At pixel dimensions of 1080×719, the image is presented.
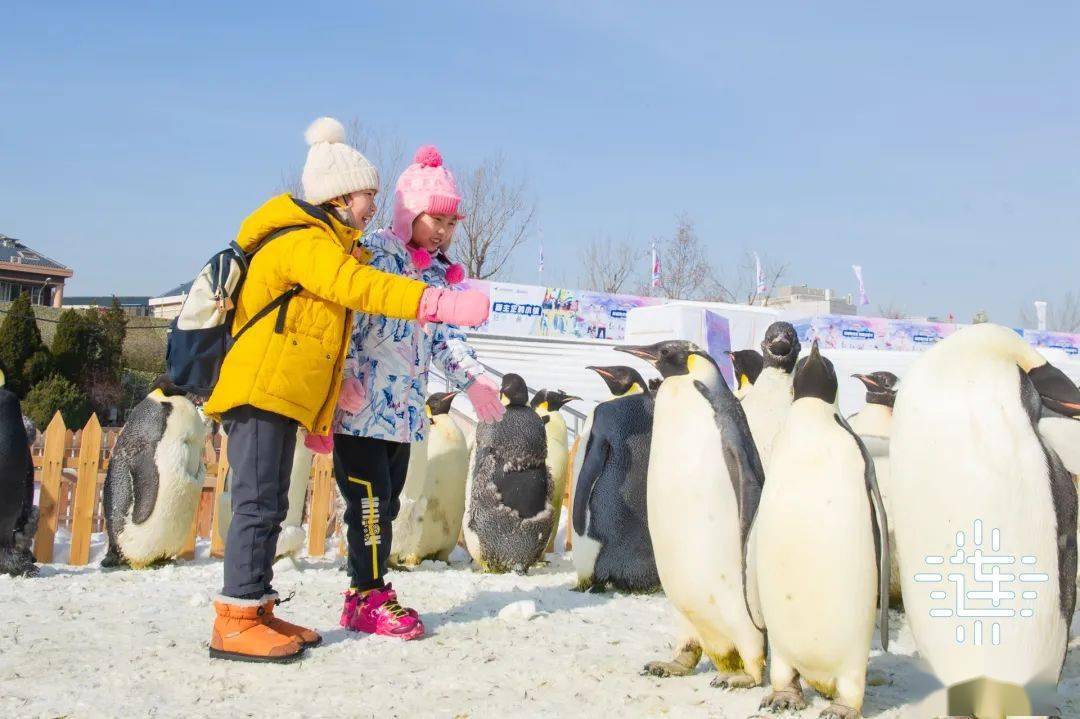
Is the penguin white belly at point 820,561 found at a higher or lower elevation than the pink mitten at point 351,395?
lower

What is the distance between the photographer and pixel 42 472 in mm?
5465

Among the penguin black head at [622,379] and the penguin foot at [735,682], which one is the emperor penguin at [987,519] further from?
the penguin black head at [622,379]

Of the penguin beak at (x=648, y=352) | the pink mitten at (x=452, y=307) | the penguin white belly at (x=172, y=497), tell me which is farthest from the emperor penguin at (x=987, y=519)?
the penguin white belly at (x=172, y=497)

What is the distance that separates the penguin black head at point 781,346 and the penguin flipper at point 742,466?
136cm

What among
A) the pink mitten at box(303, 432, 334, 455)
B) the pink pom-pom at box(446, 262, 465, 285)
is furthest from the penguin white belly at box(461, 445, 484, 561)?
the pink mitten at box(303, 432, 334, 455)

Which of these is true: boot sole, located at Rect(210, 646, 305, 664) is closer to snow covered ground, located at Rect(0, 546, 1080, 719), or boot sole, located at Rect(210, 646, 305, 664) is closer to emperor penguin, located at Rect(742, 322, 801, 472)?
snow covered ground, located at Rect(0, 546, 1080, 719)

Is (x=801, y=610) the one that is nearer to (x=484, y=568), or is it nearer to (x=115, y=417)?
(x=484, y=568)

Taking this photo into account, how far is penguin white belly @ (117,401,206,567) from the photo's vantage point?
5.12 m

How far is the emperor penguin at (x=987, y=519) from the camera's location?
228 centimetres

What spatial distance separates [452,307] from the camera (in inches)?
104

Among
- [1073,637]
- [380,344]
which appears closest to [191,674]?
[380,344]

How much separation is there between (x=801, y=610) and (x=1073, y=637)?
181cm

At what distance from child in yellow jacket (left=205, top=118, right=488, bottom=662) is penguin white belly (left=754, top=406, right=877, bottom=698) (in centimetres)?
102

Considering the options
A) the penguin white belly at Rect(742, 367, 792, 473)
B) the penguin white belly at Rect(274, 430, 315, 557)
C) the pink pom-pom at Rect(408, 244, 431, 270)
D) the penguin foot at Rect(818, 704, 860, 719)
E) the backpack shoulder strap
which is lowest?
the penguin white belly at Rect(274, 430, 315, 557)
